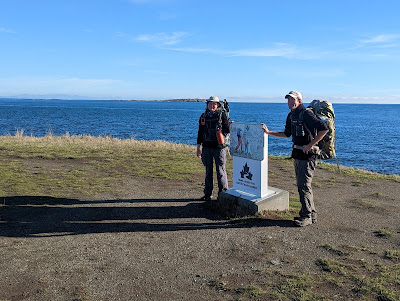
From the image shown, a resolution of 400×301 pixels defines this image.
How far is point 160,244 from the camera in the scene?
5.77 metres

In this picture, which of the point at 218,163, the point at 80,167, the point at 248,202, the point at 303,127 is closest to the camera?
the point at 303,127

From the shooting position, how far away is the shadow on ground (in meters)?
6.46

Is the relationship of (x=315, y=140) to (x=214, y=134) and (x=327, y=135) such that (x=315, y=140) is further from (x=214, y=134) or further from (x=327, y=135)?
(x=214, y=134)

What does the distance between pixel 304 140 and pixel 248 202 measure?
5.30 ft

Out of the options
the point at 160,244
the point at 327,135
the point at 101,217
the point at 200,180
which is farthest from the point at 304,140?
the point at 200,180

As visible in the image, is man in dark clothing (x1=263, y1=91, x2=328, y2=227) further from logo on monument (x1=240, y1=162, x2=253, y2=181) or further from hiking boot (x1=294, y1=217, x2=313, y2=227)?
logo on monument (x1=240, y1=162, x2=253, y2=181)

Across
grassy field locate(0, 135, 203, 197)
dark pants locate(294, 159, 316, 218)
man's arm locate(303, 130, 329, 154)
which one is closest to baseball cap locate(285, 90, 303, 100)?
man's arm locate(303, 130, 329, 154)

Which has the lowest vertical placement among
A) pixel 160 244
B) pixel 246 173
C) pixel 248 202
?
pixel 160 244

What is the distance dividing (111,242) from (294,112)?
11.9 ft

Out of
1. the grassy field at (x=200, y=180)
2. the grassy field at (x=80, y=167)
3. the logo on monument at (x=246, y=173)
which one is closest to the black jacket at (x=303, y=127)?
the logo on monument at (x=246, y=173)

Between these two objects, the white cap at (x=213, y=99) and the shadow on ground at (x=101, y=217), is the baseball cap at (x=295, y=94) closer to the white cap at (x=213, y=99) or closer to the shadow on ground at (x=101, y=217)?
the white cap at (x=213, y=99)

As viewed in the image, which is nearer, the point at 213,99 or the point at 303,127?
the point at 303,127

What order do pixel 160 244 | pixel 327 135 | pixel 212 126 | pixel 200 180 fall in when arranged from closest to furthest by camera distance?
pixel 160 244 < pixel 327 135 < pixel 212 126 < pixel 200 180

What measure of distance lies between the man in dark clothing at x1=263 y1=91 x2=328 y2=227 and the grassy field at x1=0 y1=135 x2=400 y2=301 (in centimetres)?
67
